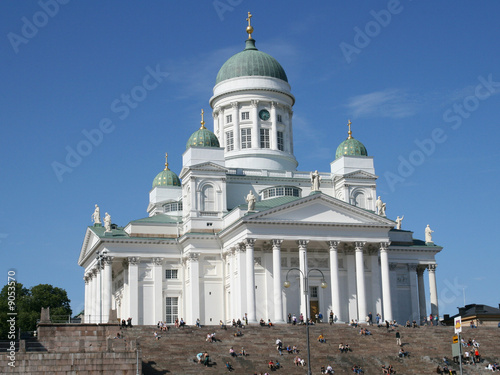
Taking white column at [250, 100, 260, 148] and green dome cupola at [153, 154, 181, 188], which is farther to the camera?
green dome cupola at [153, 154, 181, 188]

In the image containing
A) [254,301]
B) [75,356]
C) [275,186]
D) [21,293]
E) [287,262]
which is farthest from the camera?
[21,293]

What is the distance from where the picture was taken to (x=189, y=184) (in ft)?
243

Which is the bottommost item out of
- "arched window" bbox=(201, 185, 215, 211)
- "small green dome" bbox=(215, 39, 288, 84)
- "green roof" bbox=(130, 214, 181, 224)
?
"green roof" bbox=(130, 214, 181, 224)

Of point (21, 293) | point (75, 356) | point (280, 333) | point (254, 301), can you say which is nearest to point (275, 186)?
point (254, 301)

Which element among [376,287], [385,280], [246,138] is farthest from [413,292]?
[246,138]

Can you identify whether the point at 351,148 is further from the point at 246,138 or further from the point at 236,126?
the point at 236,126

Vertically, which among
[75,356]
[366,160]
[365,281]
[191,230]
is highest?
[366,160]

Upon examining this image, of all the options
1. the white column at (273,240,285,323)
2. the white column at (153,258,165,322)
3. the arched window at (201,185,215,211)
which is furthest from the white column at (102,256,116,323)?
the white column at (273,240,285,323)

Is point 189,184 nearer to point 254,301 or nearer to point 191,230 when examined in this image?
point 191,230

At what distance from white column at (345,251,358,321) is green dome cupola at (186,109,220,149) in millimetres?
15136

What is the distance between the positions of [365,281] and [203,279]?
43.2 feet

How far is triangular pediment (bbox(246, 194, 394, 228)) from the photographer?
67688 millimetres

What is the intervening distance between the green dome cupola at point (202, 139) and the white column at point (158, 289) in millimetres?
10321

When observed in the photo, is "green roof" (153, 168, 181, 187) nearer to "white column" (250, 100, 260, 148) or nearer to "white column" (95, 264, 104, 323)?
"white column" (250, 100, 260, 148)
